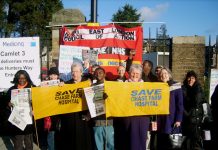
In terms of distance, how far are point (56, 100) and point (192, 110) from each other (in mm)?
2934

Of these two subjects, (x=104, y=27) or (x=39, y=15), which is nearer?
(x=104, y=27)

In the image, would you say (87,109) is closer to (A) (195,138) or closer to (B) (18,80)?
(B) (18,80)

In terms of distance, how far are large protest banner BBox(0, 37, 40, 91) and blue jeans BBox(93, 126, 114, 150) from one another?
2667mm

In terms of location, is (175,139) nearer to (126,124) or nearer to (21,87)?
(126,124)

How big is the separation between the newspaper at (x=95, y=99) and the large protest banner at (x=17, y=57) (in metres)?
2.61

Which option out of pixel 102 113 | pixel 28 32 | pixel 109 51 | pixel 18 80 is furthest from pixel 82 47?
pixel 28 32

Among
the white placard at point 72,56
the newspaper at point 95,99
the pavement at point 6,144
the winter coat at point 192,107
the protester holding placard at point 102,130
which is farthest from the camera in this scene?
the pavement at point 6,144

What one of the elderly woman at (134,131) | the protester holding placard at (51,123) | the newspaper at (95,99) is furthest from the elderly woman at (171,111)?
the protester holding placard at (51,123)

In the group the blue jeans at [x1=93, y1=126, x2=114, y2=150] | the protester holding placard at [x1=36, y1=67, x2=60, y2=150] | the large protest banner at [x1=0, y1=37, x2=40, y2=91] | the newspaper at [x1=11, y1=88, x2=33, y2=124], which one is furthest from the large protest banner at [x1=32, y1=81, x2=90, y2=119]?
the large protest banner at [x1=0, y1=37, x2=40, y2=91]

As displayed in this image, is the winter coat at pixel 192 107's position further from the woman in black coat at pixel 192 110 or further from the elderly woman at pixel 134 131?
the elderly woman at pixel 134 131

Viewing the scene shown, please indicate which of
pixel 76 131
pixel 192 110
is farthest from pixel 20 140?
pixel 192 110

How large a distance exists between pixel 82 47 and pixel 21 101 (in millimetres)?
2604

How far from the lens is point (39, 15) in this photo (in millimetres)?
35125

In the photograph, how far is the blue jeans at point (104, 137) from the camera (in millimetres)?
6465
